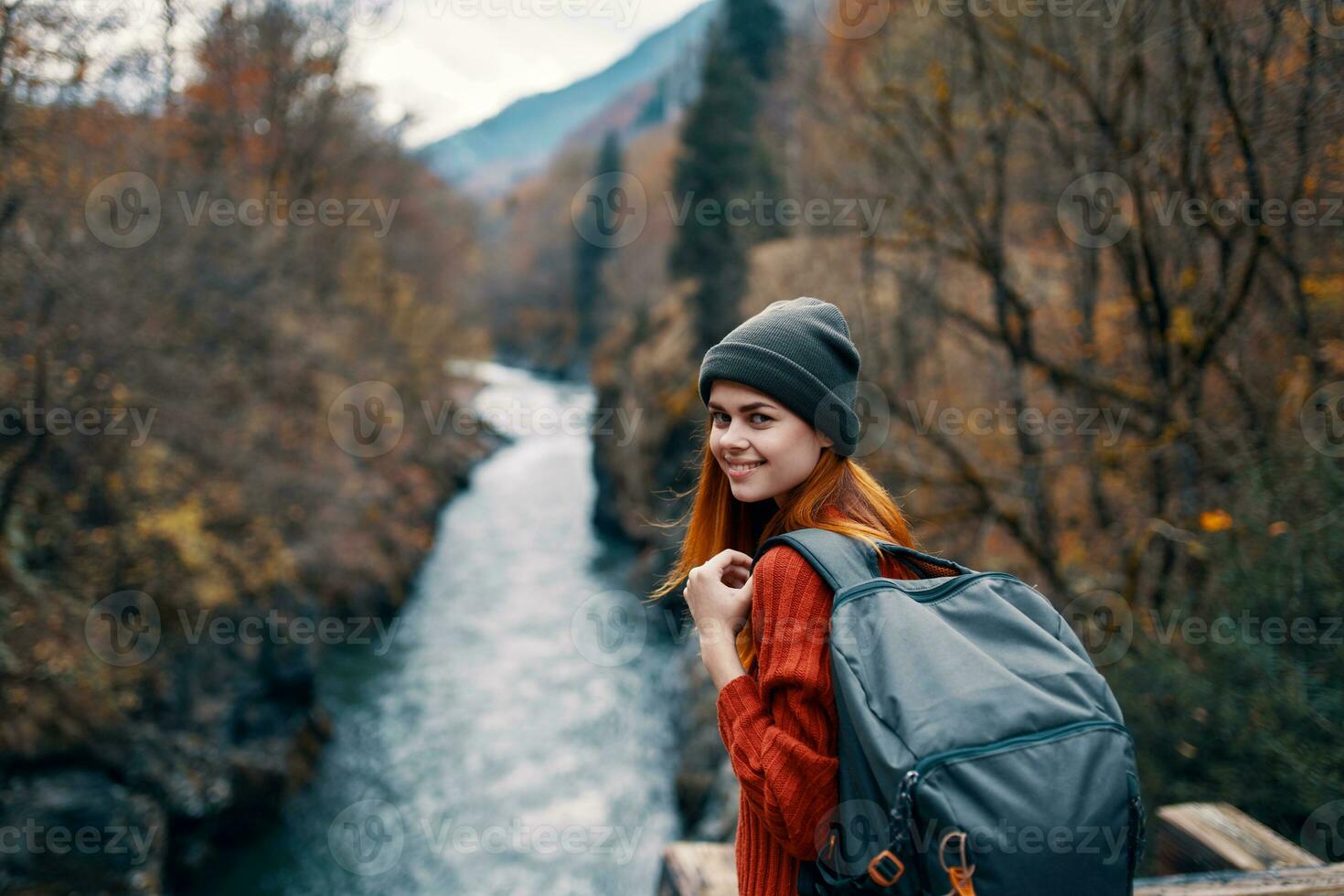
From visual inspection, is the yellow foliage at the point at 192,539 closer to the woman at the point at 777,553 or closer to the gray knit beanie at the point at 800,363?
the woman at the point at 777,553

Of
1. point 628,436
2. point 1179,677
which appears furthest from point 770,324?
point 628,436

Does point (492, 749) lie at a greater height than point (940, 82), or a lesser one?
lesser

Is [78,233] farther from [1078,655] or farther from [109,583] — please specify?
[1078,655]

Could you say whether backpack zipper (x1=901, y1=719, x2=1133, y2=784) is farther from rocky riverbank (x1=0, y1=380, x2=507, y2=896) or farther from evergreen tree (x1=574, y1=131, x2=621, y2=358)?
evergreen tree (x1=574, y1=131, x2=621, y2=358)

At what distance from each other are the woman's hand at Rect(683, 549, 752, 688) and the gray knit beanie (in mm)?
372

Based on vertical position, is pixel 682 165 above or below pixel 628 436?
above

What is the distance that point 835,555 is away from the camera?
1.43 metres

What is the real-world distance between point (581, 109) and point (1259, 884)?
132103 millimetres

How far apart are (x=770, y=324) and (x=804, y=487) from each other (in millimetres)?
359

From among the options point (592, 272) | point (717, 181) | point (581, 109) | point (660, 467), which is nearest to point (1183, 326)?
point (660, 467)

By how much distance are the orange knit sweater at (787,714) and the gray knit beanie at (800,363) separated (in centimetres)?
34

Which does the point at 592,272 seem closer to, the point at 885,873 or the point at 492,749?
the point at 492,749

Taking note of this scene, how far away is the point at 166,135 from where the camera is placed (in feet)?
47.9

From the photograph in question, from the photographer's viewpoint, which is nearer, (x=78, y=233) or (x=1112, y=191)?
(x=1112, y=191)
